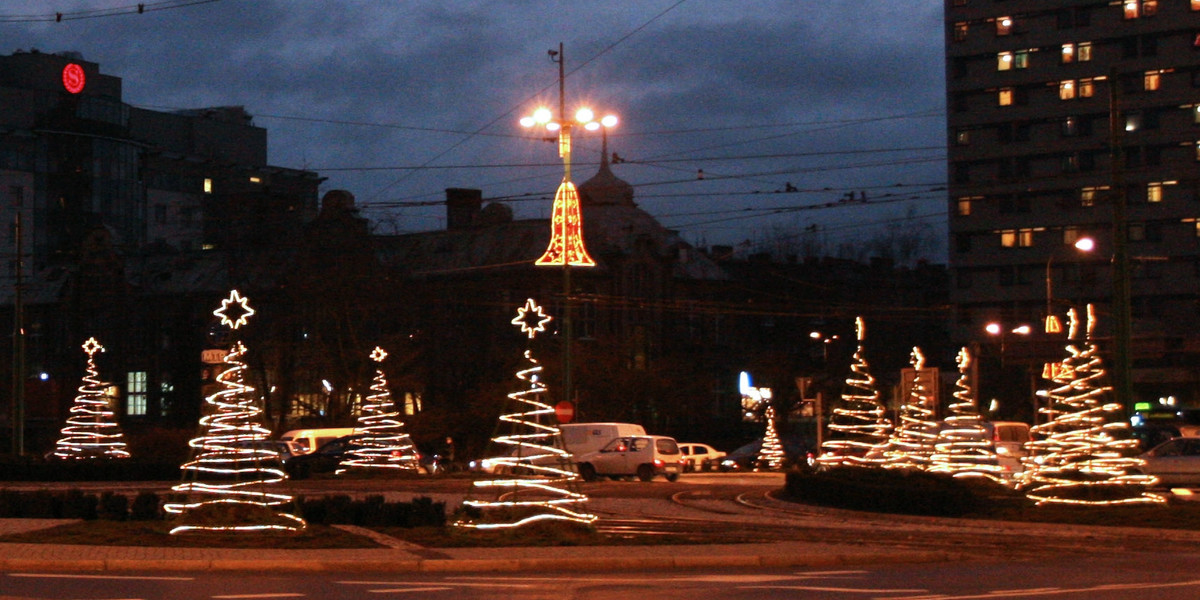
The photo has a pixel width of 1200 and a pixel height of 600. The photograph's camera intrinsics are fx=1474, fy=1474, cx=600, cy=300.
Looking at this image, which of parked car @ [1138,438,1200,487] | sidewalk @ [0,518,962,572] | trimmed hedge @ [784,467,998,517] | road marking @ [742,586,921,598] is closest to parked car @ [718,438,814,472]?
parked car @ [1138,438,1200,487]

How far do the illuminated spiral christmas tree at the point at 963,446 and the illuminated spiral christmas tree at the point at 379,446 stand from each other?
19.2m

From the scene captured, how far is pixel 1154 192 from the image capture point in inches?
3509

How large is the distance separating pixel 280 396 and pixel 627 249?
983 inches

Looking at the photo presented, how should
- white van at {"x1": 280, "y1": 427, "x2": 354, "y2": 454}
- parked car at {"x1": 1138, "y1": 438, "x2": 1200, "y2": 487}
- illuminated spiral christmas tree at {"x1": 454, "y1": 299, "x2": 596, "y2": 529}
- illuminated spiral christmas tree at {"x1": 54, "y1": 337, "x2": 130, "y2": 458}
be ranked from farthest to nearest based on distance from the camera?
1. white van at {"x1": 280, "y1": 427, "x2": 354, "y2": 454}
2. illuminated spiral christmas tree at {"x1": 54, "y1": 337, "x2": 130, "y2": 458}
3. parked car at {"x1": 1138, "y1": 438, "x2": 1200, "y2": 487}
4. illuminated spiral christmas tree at {"x1": 454, "y1": 299, "x2": 596, "y2": 529}

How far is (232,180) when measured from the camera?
403 feet

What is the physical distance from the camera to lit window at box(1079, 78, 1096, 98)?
90000 millimetres

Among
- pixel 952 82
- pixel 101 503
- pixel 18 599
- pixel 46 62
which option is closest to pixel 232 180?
pixel 46 62

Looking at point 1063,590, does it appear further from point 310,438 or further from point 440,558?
point 310,438

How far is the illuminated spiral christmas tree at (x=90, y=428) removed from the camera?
45.3 metres

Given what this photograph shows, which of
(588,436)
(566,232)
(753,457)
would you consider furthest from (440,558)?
(753,457)

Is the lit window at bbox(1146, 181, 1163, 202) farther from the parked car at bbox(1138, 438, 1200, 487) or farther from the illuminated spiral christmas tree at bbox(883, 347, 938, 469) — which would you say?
the illuminated spiral christmas tree at bbox(883, 347, 938, 469)

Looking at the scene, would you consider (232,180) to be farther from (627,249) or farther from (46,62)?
(627,249)

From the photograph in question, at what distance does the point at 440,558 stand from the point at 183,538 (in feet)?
14.6

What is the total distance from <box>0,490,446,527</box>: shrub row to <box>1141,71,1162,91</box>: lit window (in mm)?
74984
